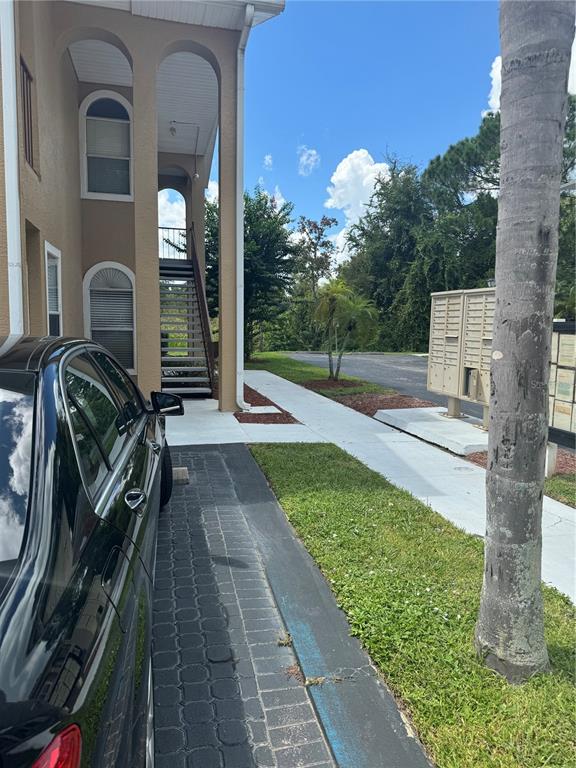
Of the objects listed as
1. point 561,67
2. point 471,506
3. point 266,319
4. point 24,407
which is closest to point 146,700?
point 24,407

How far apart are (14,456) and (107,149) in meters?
9.60

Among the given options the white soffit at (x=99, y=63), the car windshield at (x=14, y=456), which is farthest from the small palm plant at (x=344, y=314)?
the car windshield at (x=14, y=456)

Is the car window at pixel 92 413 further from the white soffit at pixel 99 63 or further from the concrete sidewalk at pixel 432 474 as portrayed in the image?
the white soffit at pixel 99 63

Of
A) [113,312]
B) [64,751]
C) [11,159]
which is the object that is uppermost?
[11,159]

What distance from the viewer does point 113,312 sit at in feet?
32.7

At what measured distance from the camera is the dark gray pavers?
89.0 inches

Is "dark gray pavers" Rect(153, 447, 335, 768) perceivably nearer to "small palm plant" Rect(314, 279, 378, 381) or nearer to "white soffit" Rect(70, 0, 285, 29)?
"white soffit" Rect(70, 0, 285, 29)

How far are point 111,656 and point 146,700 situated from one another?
0.59m

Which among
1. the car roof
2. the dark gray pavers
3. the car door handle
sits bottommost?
the dark gray pavers

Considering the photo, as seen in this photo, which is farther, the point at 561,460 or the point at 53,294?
the point at 53,294

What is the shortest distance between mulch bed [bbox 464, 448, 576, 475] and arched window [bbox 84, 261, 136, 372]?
6.09 metres

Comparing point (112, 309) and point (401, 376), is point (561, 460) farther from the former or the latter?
point (401, 376)

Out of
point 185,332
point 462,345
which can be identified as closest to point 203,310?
point 185,332

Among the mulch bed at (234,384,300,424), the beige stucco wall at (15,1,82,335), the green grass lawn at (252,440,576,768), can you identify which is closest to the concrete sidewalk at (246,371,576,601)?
the mulch bed at (234,384,300,424)
